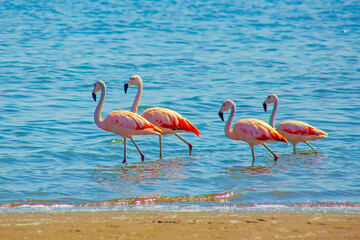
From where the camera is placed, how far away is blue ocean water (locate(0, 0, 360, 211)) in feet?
22.4

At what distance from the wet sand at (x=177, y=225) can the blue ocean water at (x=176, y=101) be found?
600 mm

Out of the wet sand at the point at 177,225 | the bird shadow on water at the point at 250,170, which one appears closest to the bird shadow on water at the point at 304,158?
the bird shadow on water at the point at 250,170

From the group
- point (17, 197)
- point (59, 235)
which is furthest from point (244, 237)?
point (17, 197)

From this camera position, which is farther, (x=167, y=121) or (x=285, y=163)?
(x=167, y=121)

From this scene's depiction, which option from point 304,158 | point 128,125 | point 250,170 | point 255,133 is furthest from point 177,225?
point 304,158

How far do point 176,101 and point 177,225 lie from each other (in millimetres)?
7772

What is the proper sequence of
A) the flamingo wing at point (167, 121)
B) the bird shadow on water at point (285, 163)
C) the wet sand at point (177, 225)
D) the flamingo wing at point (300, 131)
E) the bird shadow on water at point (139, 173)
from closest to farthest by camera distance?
the wet sand at point (177, 225) < the bird shadow on water at point (139, 173) < the bird shadow on water at point (285, 163) < the flamingo wing at point (167, 121) < the flamingo wing at point (300, 131)

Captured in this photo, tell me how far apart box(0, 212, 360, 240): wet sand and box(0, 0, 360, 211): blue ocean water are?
60cm

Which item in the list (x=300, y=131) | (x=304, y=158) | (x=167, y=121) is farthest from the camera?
(x=300, y=131)

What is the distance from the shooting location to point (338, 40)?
2256cm

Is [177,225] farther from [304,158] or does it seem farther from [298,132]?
[298,132]

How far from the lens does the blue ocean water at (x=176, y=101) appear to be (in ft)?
22.4

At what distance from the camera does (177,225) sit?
16.4ft

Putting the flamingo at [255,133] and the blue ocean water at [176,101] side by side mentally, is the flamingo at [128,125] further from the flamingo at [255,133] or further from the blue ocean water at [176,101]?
the flamingo at [255,133]
